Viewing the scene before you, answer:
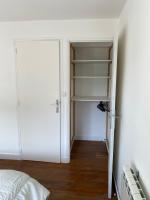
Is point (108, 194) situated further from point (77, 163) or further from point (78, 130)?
point (78, 130)

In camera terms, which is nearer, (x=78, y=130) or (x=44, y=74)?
(x=44, y=74)

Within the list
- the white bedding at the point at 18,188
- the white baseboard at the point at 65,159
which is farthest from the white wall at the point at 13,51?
the white bedding at the point at 18,188

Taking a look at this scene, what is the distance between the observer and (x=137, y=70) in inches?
62.5

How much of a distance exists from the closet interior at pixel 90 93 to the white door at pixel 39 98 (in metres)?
0.52

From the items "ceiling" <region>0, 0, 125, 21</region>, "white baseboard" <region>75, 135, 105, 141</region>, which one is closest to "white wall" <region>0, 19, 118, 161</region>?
"ceiling" <region>0, 0, 125, 21</region>

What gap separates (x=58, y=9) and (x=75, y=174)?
7.89 feet

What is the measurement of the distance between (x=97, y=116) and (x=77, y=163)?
1206 millimetres

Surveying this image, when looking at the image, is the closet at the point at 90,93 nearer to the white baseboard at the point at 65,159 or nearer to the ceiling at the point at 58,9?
the white baseboard at the point at 65,159

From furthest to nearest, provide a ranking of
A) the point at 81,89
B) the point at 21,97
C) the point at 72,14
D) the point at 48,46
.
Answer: the point at 81,89
the point at 21,97
the point at 48,46
the point at 72,14

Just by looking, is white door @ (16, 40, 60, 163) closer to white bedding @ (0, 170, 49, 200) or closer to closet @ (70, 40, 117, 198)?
closet @ (70, 40, 117, 198)

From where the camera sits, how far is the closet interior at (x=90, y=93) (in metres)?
3.69

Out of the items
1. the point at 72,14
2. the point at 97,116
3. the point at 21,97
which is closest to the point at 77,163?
the point at 97,116

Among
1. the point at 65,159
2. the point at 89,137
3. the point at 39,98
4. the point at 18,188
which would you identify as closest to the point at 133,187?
the point at 18,188

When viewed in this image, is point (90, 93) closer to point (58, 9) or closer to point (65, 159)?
point (65, 159)
